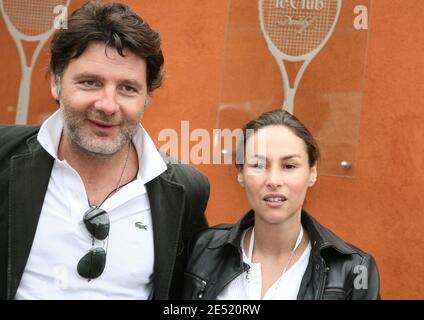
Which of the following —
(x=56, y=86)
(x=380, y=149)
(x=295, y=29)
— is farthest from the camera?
(x=295, y=29)

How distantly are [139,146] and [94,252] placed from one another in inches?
19.7

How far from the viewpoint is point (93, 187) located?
231 centimetres

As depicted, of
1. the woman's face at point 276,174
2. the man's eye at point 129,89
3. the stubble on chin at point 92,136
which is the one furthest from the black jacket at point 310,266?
the man's eye at point 129,89

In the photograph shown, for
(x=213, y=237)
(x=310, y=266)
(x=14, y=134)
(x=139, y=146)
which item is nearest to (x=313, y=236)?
(x=310, y=266)

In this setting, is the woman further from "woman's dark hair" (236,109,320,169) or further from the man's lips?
the man's lips

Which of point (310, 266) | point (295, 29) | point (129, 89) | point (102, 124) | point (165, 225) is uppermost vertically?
point (295, 29)

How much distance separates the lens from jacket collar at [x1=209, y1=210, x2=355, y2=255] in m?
2.19

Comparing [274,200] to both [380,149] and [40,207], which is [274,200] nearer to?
[40,207]

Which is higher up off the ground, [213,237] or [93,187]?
[93,187]

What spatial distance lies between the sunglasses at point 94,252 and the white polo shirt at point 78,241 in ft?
0.08

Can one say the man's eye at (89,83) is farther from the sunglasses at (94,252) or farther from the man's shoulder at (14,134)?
the sunglasses at (94,252)
